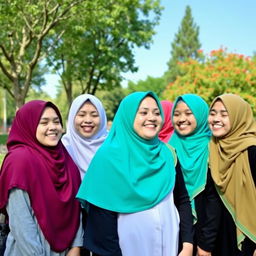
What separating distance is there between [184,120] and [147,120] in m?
0.93

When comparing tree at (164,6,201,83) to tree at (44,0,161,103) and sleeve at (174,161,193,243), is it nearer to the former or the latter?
tree at (44,0,161,103)

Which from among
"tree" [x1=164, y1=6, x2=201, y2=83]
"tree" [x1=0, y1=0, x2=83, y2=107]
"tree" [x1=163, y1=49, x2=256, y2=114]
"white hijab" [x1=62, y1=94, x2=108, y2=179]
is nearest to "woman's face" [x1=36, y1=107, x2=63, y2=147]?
"white hijab" [x1=62, y1=94, x2=108, y2=179]

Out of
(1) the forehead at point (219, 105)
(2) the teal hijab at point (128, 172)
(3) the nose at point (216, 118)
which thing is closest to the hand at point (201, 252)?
(2) the teal hijab at point (128, 172)

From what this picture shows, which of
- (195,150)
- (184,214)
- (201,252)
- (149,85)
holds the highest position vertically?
(149,85)

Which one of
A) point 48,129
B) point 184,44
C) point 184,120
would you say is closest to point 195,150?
point 184,120

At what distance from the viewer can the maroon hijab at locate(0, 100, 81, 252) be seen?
2.21m

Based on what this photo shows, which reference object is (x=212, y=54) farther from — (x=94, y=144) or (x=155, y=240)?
(x=155, y=240)

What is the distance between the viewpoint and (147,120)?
2.34 m

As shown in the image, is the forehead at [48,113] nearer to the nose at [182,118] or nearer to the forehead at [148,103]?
the forehead at [148,103]

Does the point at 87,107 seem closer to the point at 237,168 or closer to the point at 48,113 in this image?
the point at 48,113

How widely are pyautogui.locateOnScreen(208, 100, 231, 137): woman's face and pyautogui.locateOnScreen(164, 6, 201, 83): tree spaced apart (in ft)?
175

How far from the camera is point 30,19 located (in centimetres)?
1211

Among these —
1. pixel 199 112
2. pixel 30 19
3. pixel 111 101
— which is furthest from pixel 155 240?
pixel 111 101

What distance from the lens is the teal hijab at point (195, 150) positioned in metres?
2.90
